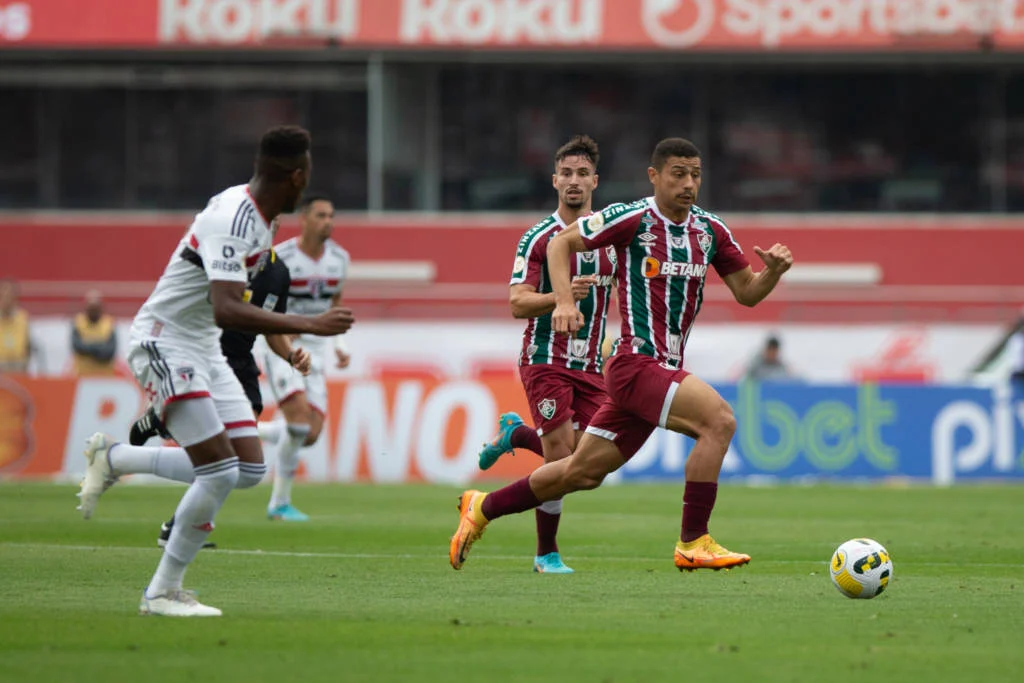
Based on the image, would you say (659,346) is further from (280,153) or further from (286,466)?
(286,466)

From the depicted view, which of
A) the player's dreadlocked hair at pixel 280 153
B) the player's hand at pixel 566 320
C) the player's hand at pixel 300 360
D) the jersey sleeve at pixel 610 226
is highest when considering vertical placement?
the player's dreadlocked hair at pixel 280 153

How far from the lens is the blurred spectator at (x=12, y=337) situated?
79.2 ft

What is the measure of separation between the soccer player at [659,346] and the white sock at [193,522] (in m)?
2.31

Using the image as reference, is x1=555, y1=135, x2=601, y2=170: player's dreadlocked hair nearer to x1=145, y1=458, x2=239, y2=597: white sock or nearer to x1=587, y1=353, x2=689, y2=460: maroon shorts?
x1=587, y1=353, x2=689, y2=460: maroon shorts

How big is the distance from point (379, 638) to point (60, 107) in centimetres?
2921

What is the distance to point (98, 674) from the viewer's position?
6.49m

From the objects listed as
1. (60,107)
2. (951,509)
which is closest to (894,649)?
(951,509)

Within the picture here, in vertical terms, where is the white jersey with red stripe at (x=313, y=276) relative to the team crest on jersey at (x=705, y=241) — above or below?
below

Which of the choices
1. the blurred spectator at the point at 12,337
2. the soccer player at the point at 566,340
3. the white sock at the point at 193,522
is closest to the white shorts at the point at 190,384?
the white sock at the point at 193,522

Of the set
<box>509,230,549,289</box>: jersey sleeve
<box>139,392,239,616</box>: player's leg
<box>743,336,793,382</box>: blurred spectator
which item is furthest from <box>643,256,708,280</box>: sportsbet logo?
<box>743,336,793,382</box>: blurred spectator

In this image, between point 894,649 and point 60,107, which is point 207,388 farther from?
point 60,107

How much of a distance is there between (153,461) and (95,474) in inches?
22.4

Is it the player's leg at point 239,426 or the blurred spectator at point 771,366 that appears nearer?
the player's leg at point 239,426

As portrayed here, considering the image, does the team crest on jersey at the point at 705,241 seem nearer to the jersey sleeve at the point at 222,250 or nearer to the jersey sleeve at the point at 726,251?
the jersey sleeve at the point at 726,251
